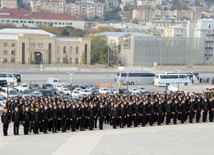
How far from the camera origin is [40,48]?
70.7 m

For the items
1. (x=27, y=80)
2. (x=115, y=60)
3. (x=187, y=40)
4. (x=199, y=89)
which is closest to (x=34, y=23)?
(x=115, y=60)

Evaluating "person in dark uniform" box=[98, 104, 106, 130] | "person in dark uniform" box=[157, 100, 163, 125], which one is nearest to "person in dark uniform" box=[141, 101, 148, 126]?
"person in dark uniform" box=[157, 100, 163, 125]

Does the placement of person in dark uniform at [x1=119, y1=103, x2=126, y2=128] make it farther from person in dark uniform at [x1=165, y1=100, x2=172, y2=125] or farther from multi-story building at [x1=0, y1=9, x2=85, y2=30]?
multi-story building at [x1=0, y1=9, x2=85, y2=30]

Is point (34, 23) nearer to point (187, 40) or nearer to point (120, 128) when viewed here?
point (187, 40)

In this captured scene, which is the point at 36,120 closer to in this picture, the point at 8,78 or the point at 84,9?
the point at 8,78

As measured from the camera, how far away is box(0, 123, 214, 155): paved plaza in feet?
47.6

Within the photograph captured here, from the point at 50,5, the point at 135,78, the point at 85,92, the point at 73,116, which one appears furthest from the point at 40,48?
the point at 50,5

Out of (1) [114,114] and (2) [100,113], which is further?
(1) [114,114]

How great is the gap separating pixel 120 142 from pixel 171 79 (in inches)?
1205

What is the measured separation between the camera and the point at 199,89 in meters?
37.9

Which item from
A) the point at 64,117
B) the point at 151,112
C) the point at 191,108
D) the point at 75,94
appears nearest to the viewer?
the point at 64,117

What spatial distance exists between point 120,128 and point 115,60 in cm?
6036

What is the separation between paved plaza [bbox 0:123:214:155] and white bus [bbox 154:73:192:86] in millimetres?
26469

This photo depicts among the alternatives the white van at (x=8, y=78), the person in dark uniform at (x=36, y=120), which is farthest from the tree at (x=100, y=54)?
the person in dark uniform at (x=36, y=120)
